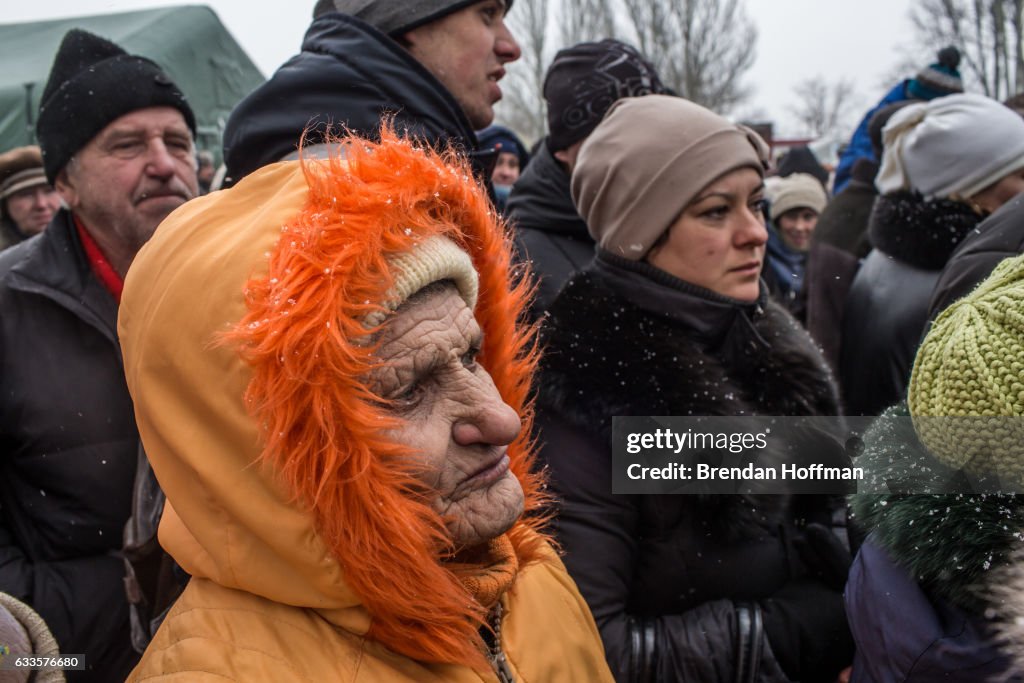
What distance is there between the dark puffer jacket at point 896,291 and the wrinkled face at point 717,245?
0.92 meters

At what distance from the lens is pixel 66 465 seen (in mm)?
2070

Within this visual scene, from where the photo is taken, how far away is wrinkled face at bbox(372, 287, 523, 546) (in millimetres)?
1212

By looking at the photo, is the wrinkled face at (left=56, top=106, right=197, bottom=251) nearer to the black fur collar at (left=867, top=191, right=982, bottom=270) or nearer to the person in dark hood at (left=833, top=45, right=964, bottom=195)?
the black fur collar at (left=867, top=191, right=982, bottom=270)

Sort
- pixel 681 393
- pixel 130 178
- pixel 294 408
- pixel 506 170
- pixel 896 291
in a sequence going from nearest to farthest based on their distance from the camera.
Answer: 1. pixel 294 408
2. pixel 681 393
3. pixel 130 178
4. pixel 896 291
5. pixel 506 170

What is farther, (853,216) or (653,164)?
(853,216)

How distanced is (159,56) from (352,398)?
737cm

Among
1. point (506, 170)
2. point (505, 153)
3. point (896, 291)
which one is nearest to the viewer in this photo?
point (896, 291)

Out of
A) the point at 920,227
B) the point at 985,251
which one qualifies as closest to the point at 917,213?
the point at 920,227

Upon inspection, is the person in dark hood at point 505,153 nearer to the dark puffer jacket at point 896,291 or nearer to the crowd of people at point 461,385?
the crowd of people at point 461,385

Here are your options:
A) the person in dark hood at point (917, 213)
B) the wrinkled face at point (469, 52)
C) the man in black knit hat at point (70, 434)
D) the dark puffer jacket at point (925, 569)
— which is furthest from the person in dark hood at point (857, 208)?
the man in black knit hat at point (70, 434)

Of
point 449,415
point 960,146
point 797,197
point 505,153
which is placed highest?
point 449,415

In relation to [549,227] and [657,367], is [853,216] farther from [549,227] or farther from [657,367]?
[657,367]

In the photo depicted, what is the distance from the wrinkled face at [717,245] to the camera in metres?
2.09

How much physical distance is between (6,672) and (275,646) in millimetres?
473
